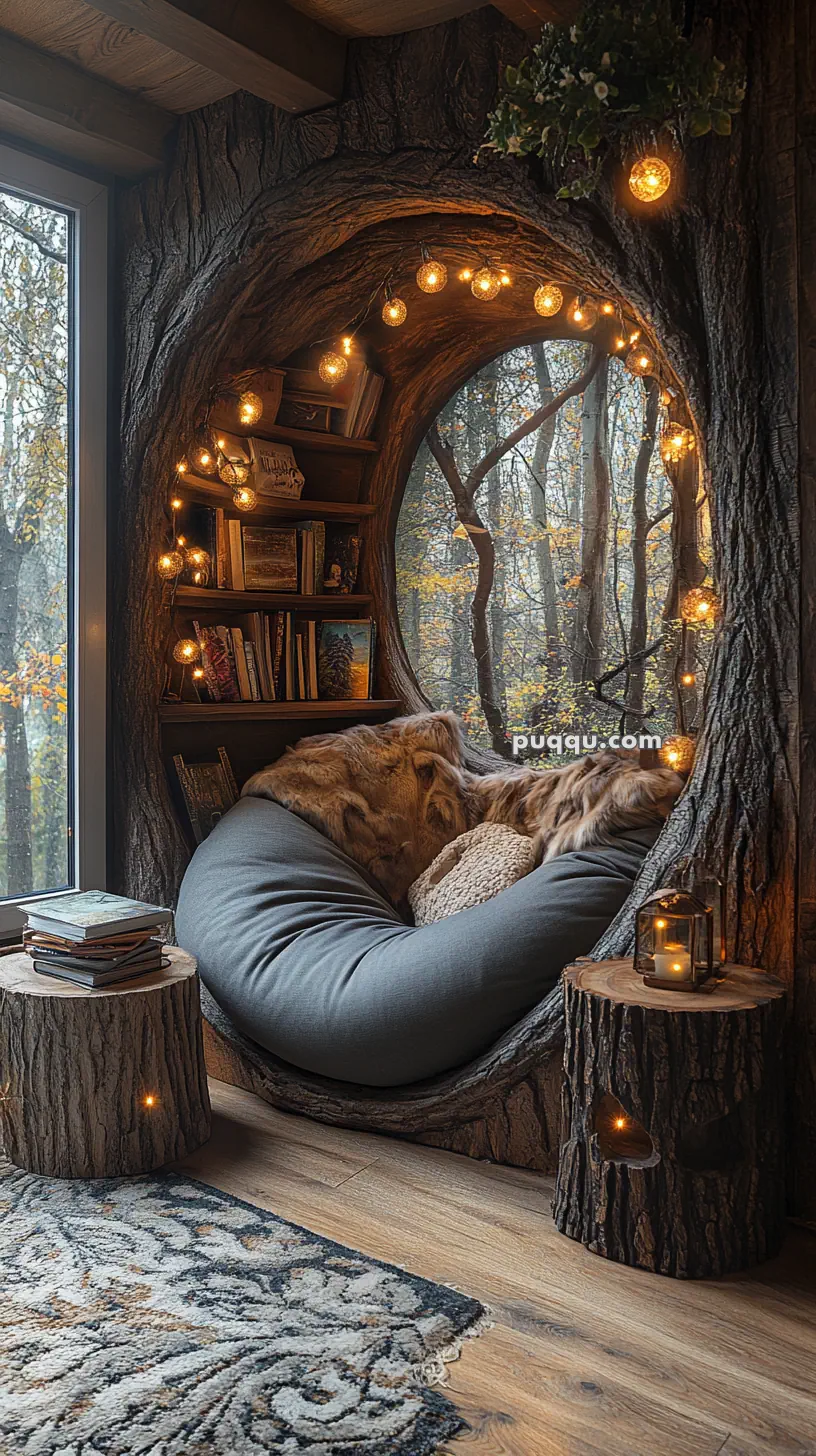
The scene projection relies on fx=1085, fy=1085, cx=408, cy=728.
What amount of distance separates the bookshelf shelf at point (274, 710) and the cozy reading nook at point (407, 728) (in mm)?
17

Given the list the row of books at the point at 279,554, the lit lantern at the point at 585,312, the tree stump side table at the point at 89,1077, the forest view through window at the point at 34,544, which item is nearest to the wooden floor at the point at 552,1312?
the tree stump side table at the point at 89,1077

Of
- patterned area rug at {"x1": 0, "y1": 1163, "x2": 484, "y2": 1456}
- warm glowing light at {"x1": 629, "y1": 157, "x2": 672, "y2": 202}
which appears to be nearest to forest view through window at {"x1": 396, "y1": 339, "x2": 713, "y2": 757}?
warm glowing light at {"x1": 629, "y1": 157, "x2": 672, "y2": 202}

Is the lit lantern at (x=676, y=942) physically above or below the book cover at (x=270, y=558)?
below

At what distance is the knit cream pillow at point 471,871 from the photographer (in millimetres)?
2895

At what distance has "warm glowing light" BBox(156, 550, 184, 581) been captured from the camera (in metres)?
3.29

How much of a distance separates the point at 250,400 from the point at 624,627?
1.37 metres

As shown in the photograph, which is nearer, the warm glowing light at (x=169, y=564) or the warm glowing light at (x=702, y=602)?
the warm glowing light at (x=702, y=602)

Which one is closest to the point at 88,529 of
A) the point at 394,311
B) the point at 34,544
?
the point at 34,544

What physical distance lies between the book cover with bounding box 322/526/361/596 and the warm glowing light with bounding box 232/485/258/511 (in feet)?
1.25

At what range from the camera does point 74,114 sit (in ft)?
9.73

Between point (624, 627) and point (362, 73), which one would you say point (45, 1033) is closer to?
point (624, 627)

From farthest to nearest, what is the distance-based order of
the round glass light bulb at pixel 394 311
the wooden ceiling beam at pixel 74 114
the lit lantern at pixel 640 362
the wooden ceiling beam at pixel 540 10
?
the round glass light bulb at pixel 394 311 < the lit lantern at pixel 640 362 < the wooden ceiling beam at pixel 74 114 < the wooden ceiling beam at pixel 540 10

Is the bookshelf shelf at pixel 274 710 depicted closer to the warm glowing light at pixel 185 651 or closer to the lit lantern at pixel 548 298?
the warm glowing light at pixel 185 651

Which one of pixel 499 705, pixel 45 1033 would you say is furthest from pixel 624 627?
pixel 45 1033
